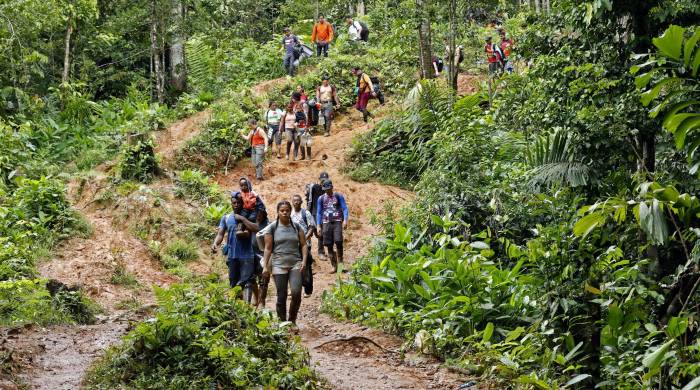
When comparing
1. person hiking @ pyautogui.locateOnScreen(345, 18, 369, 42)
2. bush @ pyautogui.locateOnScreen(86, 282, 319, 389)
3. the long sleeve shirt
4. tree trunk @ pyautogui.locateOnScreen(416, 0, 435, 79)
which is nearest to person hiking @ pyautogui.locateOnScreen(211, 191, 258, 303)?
bush @ pyautogui.locateOnScreen(86, 282, 319, 389)

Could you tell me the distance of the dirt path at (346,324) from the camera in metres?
8.29

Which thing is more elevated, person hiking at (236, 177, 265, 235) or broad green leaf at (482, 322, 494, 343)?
person hiking at (236, 177, 265, 235)

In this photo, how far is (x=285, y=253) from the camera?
33.1ft

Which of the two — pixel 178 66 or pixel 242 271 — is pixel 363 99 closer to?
pixel 178 66

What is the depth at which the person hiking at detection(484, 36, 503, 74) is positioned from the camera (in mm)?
23750

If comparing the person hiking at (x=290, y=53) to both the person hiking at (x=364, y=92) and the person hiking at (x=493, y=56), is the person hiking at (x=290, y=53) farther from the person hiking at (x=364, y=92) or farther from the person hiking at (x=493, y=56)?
the person hiking at (x=493, y=56)

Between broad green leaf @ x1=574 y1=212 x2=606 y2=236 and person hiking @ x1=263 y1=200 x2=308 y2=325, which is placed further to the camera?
person hiking @ x1=263 y1=200 x2=308 y2=325

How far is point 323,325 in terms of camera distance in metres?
11.4

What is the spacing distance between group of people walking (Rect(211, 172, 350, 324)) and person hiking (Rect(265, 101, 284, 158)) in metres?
6.61

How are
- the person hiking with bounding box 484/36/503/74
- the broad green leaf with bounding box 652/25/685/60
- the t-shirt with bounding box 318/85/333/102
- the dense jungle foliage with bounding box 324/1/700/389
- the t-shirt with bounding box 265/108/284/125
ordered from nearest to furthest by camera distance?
1. the broad green leaf with bounding box 652/25/685/60
2. the dense jungle foliage with bounding box 324/1/700/389
3. the t-shirt with bounding box 265/108/284/125
4. the t-shirt with bounding box 318/85/333/102
5. the person hiking with bounding box 484/36/503/74

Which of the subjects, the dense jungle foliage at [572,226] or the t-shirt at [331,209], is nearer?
the dense jungle foliage at [572,226]

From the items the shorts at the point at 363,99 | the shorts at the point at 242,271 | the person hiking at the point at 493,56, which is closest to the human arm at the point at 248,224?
the shorts at the point at 242,271

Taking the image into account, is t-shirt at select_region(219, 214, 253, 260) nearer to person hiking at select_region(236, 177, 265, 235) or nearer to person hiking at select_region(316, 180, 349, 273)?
person hiking at select_region(236, 177, 265, 235)

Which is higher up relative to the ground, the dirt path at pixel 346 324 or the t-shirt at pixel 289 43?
the t-shirt at pixel 289 43
